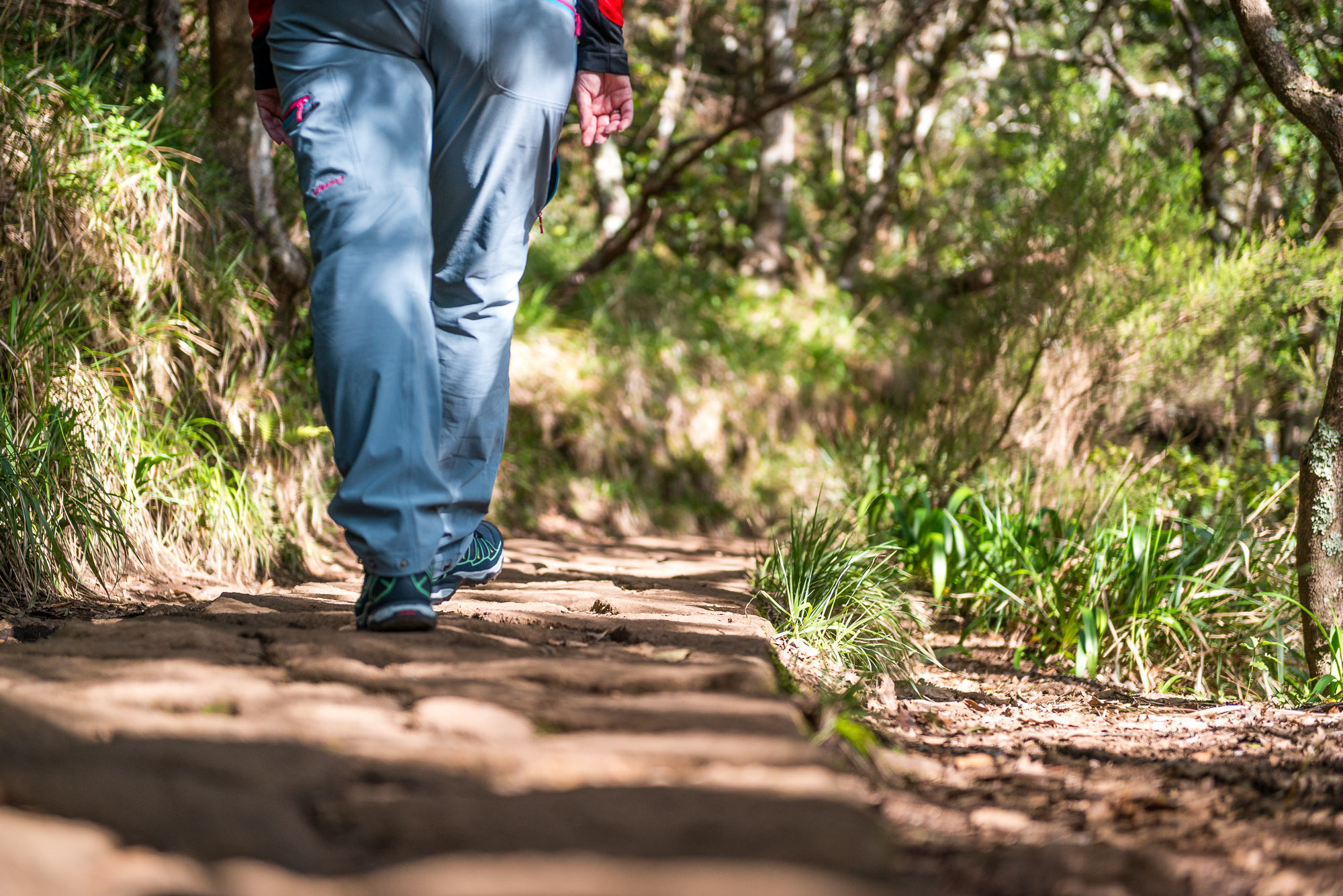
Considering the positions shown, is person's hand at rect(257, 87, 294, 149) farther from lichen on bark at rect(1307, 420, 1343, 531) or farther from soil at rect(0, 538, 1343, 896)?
lichen on bark at rect(1307, 420, 1343, 531)

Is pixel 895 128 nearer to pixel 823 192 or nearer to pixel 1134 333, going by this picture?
pixel 823 192

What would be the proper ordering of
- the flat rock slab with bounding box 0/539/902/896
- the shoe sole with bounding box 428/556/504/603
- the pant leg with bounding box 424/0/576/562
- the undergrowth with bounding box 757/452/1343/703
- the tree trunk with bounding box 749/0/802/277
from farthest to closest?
1. the tree trunk with bounding box 749/0/802/277
2. the undergrowth with bounding box 757/452/1343/703
3. the shoe sole with bounding box 428/556/504/603
4. the pant leg with bounding box 424/0/576/562
5. the flat rock slab with bounding box 0/539/902/896

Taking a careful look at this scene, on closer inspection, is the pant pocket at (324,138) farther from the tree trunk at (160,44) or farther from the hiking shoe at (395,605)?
the tree trunk at (160,44)

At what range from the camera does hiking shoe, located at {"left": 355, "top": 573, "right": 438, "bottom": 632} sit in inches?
69.1

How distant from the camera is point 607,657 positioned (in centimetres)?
168

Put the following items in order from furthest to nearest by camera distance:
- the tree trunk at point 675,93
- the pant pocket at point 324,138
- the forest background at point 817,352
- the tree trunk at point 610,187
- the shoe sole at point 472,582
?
1. the tree trunk at point 610,187
2. the tree trunk at point 675,93
3. the forest background at point 817,352
4. the shoe sole at point 472,582
5. the pant pocket at point 324,138

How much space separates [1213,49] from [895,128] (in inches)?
142

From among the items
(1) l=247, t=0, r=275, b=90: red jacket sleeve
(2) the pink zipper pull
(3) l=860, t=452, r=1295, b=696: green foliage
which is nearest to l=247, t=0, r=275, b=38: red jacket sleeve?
(1) l=247, t=0, r=275, b=90: red jacket sleeve

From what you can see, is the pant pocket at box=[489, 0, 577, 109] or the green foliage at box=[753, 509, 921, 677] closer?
the pant pocket at box=[489, 0, 577, 109]

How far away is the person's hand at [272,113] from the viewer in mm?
2254

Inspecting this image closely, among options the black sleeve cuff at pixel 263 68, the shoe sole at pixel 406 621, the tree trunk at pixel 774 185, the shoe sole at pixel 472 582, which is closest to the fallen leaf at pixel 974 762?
the shoe sole at pixel 406 621

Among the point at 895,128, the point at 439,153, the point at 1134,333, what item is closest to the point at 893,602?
the point at 439,153

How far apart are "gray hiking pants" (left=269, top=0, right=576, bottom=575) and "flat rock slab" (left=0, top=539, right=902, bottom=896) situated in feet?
1.07

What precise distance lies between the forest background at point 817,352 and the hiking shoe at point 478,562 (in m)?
0.70
